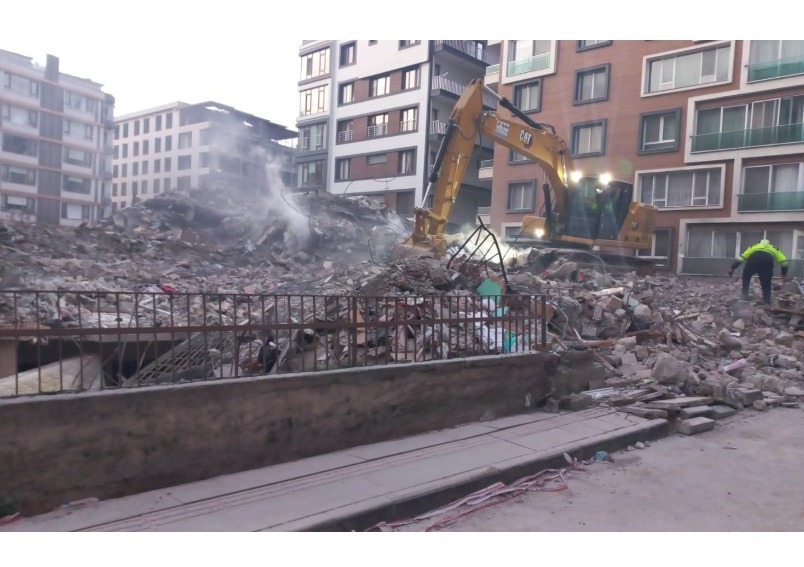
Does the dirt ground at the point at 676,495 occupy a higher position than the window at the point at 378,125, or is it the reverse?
the window at the point at 378,125

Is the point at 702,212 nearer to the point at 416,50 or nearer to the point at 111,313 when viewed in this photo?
the point at 416,50

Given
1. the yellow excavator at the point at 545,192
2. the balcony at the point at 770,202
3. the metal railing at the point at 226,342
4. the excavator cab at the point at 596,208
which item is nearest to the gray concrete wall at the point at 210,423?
the metal railing at the point at 226,342

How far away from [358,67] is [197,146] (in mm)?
16345

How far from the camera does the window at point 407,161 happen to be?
33.4 m

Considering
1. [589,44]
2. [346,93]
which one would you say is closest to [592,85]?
[589,44]

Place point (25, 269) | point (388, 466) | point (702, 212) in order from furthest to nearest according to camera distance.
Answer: point (702, 212)
point (25, 269)
point (388, 466)

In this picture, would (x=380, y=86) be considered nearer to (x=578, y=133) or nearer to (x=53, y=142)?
(x=578, y=133)

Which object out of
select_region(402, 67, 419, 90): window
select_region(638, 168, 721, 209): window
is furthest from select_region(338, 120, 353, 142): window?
select_region(638, 168, 721, 209): window

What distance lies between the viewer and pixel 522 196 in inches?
1165

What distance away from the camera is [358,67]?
36375mm

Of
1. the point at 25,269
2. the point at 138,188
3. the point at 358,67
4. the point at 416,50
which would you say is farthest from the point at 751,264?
the point at 358,67

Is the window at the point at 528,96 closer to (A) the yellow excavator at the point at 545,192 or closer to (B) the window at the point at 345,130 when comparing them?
(B) the window at the point at 345,130

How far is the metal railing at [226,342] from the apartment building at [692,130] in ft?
64.6

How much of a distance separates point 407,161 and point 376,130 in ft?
10.8
